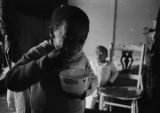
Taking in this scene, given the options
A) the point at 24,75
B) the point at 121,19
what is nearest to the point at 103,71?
the point at 121,19

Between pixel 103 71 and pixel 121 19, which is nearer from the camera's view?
pixel 103 71

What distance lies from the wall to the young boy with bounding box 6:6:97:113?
10.0ft

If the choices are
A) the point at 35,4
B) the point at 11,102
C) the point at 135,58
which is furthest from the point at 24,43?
the point at 11,102

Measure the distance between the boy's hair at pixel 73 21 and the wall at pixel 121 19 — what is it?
3193 mm

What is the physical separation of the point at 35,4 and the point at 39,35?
74cm

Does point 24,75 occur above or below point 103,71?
above

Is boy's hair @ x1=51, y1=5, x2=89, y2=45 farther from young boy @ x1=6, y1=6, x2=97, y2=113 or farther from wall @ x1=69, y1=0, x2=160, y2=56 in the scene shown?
wall @ x1=69, y1=0, x2=160, y2=56

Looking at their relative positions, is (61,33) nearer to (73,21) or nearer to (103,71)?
(73,21)

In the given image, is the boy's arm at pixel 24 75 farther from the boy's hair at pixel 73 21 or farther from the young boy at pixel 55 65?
the boy's hair at pixel 73 21

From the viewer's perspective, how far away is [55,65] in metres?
0.56

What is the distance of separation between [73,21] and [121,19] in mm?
3298

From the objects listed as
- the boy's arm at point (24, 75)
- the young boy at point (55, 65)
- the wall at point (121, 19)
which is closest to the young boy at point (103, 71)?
the wall at point (121, 19)

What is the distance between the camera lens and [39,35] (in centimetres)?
369

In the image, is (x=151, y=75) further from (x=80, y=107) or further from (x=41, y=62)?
(x=41, y=62)
